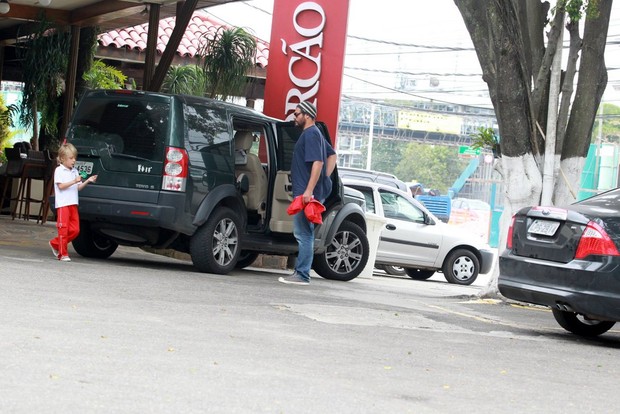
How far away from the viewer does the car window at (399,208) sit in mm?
20109

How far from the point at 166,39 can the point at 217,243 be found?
12.8 m

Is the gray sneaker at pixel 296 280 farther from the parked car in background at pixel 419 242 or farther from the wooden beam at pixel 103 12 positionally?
the wooden beam at pixel 103 12

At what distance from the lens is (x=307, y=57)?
1658cm

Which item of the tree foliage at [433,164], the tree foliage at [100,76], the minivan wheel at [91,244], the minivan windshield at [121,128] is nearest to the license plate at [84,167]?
the minivan windshield at [121,128]

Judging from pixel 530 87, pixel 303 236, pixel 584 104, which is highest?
pixel 530 87

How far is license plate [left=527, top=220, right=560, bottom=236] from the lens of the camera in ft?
30.7

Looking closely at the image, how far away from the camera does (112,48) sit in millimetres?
23219

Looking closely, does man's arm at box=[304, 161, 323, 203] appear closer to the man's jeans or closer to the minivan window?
the man's jeans

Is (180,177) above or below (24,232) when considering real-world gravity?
above

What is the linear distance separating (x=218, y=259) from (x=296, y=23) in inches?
205

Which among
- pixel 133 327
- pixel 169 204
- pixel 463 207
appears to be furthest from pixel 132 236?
pixel 463 207

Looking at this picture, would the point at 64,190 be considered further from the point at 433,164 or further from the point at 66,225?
the point at 433,164

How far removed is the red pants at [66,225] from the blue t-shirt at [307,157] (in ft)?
7.57

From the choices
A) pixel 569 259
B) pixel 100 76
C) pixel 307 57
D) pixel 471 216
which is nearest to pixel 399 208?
pixel 307 57
